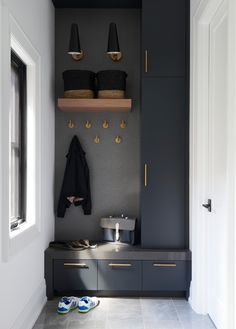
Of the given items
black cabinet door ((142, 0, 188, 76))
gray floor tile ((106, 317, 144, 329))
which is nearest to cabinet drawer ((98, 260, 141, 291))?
gray floor tile ((106, 317, 144, 329))

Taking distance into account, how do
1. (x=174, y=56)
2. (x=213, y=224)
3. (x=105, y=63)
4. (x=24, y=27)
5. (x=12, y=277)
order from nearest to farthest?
(x=12, y=277) < (x=24, y=27) < (x=213, y=224) < (x=174, y=56) < (x=105, y=63)

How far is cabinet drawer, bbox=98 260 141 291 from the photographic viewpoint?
3275mm

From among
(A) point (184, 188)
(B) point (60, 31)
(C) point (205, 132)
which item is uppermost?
(B) point (60, 31)

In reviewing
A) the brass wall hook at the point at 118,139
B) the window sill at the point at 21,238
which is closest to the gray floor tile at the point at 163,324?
the window sill at the point at 21,238

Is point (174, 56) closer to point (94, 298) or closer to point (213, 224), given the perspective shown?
point (213, 224)

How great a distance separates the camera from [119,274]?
328 cm

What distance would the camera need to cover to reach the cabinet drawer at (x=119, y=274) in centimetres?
328

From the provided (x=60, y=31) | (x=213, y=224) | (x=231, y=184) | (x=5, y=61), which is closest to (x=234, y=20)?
(x=231, y=184)

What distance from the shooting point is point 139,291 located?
3.37m

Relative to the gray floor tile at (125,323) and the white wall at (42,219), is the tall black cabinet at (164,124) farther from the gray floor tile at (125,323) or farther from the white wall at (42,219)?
the white wall at (42,219)

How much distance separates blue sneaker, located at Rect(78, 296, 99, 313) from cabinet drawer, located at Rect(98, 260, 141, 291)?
0.19 m

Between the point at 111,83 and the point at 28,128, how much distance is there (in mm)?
987

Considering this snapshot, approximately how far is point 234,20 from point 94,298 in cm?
248

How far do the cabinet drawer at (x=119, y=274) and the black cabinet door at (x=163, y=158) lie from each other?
26cm
